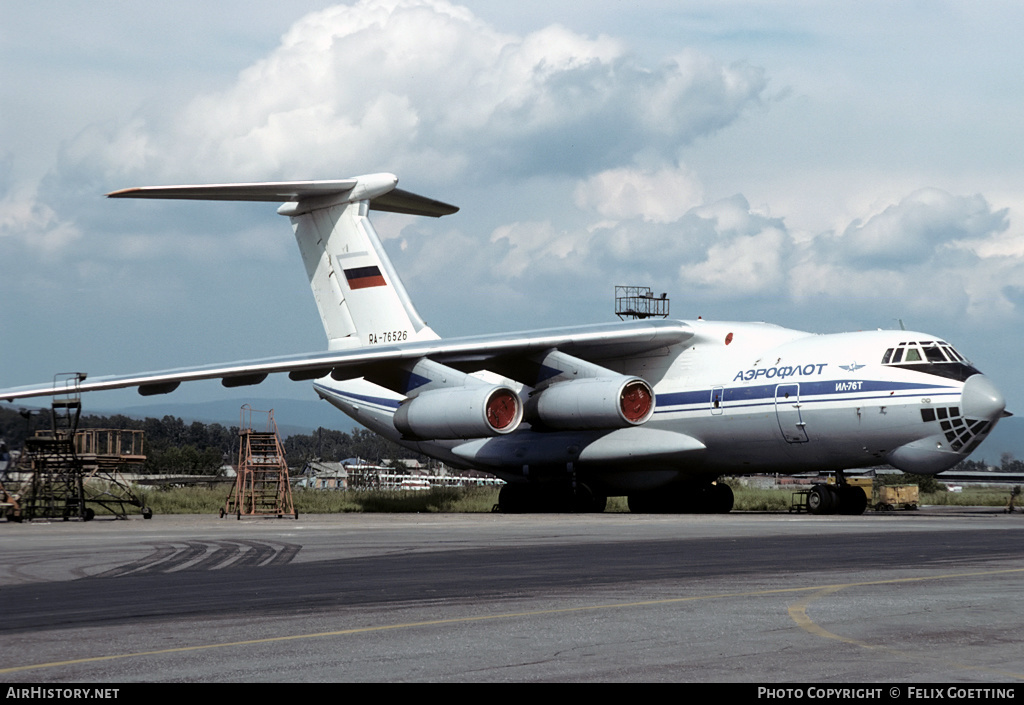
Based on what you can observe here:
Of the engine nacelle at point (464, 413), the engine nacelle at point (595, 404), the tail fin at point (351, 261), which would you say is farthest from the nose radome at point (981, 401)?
the tail fin at point (351, 261)

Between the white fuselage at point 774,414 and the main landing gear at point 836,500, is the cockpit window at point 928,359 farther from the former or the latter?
the main landing gear at point 836,500

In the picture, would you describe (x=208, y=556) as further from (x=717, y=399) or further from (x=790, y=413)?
(x=717, y=399)

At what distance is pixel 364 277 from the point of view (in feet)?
100

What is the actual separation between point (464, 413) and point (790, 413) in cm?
626

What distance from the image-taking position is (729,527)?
18.5 metres

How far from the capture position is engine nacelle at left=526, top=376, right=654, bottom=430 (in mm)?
24266

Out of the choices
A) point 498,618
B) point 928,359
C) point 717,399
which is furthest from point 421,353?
point 498,618

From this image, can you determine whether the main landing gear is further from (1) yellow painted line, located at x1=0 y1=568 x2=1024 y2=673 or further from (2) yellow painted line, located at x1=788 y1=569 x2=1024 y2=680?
(2) yellow painted line, located at x1=788 y1=569 x2=1024 y2=680

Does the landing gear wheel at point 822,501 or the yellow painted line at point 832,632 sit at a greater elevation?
the landing gear wheel at point 822,501

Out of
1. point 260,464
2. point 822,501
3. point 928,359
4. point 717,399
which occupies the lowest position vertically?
point 822,501

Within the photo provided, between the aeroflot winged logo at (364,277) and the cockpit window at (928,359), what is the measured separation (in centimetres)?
1246

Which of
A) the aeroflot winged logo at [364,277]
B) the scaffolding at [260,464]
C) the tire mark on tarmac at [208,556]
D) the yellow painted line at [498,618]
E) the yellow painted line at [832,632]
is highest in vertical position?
the aeroflot winged logo at [364,277]

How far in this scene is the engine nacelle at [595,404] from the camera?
24266 mm

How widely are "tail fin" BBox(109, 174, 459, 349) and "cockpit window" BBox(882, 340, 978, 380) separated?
11231mm
